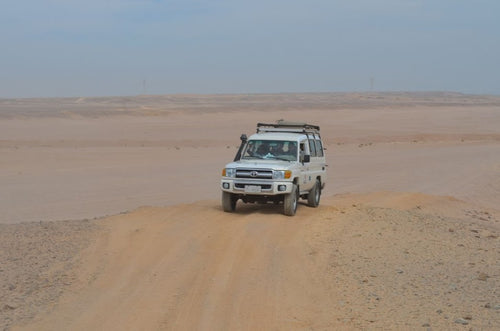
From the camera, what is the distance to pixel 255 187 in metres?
14.8

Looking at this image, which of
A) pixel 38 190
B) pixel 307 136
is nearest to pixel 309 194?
pixel 307 136

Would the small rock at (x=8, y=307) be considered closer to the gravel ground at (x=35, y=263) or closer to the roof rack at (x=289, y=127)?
the gravel ground at (x=35, y=263)

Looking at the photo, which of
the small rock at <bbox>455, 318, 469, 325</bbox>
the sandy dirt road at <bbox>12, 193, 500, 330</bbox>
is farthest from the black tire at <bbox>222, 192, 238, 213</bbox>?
the small rock at <bbox>455, 318, 469, 325</bbox>

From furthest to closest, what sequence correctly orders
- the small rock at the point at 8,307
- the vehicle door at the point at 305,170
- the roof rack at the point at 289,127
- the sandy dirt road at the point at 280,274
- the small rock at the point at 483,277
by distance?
1. the roof rack at the point at 289,127
2. the vehicle door at the point at 305,170
3. the small rock at the point at 483,277
4. the small rock at the point at 8,307
5. the sandy dirt road at the point at 280,274

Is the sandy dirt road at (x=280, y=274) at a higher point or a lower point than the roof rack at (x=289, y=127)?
lower

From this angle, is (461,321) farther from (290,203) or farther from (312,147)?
(312,147)

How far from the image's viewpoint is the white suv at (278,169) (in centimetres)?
1480

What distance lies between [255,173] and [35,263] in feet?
17.9

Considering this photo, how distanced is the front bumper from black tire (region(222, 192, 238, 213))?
15 cm

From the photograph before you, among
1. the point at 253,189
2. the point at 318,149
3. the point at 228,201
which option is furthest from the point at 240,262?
the point at 318,149

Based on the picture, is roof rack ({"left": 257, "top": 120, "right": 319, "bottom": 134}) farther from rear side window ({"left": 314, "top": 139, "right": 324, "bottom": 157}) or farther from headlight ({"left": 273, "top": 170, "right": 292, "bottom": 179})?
headlight ({"left": 273, "top": 170, "right": 292, "bottom": 179})

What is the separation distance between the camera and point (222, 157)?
3859 centimetres

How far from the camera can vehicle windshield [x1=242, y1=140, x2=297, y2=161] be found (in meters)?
16.0

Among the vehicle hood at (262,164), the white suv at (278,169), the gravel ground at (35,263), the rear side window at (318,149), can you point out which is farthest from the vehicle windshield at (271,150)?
the gravel ground at (35,263)
